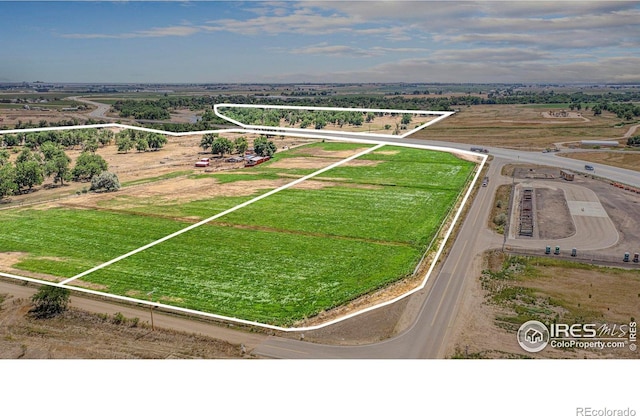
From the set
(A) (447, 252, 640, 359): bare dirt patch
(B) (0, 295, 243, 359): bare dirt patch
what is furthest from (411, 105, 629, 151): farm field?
(B) (0, 295, 243, 359): bare dirt patch

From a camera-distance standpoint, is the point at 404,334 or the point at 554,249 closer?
the point at 404,334

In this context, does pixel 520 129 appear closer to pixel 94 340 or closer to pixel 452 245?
pixel 452 245

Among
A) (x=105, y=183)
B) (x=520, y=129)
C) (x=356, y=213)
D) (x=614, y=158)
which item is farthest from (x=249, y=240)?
(x=520, y=129)

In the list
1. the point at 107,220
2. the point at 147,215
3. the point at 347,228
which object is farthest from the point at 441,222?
the point at 107,220

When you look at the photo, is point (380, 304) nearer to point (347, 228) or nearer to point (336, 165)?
point (347, 228)

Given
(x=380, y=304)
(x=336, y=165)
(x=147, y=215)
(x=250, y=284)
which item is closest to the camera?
(x=380, y=304)

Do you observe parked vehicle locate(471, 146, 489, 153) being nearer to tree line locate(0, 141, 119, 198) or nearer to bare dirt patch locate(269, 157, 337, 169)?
bare dirt patch locate(269, 157, 337, 169)
